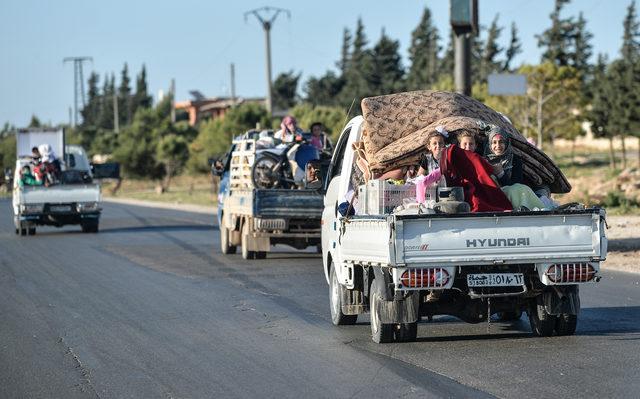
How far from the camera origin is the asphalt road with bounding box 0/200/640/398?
27.9 ft

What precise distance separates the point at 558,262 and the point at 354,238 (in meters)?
1.85

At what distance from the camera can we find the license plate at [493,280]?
995 cm

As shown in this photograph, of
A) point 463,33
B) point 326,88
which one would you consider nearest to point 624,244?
point 463,33

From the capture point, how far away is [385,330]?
1039 centimetres

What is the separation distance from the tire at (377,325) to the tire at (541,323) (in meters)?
1.29

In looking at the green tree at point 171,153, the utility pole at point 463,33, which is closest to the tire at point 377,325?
the utility pole at point 463,33

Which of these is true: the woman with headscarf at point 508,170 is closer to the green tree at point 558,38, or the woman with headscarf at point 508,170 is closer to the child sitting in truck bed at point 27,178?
the child sitting in truck bed at point 27,178

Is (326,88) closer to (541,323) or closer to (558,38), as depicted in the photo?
(558,38)

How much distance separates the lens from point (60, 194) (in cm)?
3088

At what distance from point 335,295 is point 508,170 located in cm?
221

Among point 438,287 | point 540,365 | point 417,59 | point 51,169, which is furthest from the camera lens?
point 417,59

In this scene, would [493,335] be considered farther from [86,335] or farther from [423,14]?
[423,14]

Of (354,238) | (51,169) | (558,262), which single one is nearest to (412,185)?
(354,238)

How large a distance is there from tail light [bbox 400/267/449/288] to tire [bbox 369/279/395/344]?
60cm
